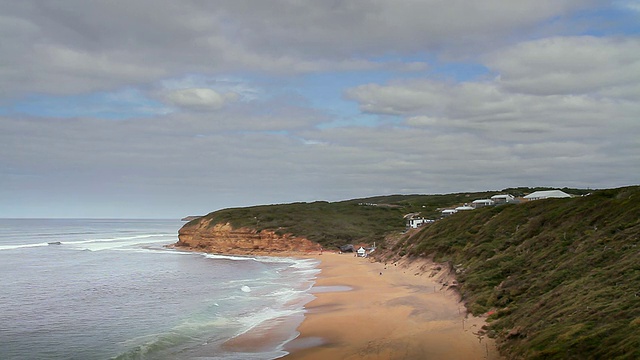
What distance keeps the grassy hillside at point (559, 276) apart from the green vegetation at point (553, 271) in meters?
0.03

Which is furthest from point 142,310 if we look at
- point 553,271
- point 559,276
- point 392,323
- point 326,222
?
point 326,222

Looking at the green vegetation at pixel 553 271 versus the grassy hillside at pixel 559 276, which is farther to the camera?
the green vegetation at pixel 553 271

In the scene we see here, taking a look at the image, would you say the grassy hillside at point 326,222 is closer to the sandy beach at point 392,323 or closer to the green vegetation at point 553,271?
the green vegetation at point 553,271

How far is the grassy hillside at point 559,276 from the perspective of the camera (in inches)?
509

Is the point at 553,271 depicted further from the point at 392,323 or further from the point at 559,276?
the point at 392,323

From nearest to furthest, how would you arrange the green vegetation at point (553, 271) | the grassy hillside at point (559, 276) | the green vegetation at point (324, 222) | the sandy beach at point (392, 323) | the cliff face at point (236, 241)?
the grassy hillside at point (559, 276)
the green vegetation at point (553, 271)
the sandy beach at point (392, 323)
the cliff face at point (236, 241)
the green vegetation at point (324, 222)

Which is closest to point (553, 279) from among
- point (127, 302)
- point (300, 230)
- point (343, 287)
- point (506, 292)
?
point (506, 292)

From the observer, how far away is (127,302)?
32.2 m

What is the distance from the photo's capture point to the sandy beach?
57.7 ft

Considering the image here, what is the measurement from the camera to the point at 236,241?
3302 inches

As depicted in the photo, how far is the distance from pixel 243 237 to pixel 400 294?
56.3m

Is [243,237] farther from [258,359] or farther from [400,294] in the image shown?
[258,359]

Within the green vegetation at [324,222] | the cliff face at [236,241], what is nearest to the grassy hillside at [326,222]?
the green vegetation at [324,222]

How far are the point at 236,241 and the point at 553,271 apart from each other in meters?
67.8
